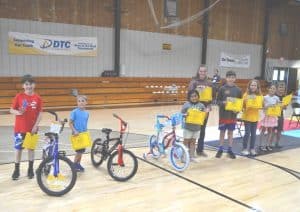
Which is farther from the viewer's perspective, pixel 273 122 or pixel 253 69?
pixel 253 69

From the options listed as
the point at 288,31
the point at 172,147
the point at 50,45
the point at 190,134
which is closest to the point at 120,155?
the point at 172,147

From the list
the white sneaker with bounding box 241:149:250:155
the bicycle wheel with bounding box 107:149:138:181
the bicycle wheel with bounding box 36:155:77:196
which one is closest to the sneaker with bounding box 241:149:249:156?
the white sneaker with bounding box 241:149:250:155

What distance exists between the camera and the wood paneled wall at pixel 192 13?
10773 mm

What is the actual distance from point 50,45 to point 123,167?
7379mm

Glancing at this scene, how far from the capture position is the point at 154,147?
18.5 ft

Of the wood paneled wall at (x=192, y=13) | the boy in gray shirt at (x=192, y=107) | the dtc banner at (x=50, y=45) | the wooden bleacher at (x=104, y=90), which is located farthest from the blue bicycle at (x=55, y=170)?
the wood paneled wall at (x=192, y=13)

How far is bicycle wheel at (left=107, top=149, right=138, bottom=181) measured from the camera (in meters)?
4.56

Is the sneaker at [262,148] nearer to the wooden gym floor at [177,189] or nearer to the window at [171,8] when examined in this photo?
the wooden gym floor at [177,189]

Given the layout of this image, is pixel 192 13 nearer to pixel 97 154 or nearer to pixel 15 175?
pixel 97 154

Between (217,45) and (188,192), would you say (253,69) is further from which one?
(188,192)

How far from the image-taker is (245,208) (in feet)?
12.7

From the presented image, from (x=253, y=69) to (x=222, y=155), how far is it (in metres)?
11.7

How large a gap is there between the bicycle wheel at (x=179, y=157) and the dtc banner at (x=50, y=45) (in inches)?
277

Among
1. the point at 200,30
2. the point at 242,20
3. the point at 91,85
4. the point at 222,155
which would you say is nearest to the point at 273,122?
the point at 222,155
